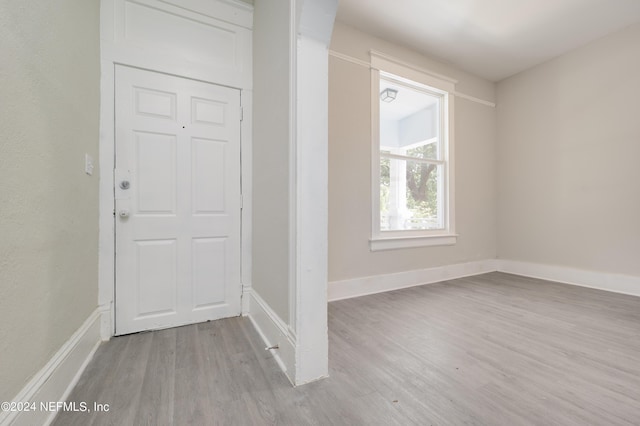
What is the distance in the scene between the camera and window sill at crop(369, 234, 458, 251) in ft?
9.56

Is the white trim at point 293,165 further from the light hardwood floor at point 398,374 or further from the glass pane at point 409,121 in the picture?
the glass pane at point 409,121

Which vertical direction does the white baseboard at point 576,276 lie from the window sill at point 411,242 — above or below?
below

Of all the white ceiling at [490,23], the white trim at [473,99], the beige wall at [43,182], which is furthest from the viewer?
the white trim at [473,99]

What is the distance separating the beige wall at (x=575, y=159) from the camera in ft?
9.26

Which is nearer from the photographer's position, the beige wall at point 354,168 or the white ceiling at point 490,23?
the white ceiling at point 490,23

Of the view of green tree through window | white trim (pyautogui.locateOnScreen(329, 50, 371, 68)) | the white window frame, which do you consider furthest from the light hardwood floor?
white trim (pyautogui.locateOnScreen(329, 50, 371, 68))

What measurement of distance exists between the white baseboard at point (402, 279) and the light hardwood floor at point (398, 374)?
0.43m

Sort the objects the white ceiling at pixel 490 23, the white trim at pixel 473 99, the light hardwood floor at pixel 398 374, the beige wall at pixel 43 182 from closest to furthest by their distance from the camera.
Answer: the beige wall at pixel 43 182 < the light hardwood floor at pixel 398 374 < the white ceiling at pixel 490 23 < the white trim at pixel 473 99

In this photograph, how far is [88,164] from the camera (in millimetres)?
1628

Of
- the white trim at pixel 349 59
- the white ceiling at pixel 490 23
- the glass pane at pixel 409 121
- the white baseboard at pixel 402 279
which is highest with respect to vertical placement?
the white ceiling at pixel 490 23

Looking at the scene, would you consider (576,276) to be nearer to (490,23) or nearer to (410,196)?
(410,196)

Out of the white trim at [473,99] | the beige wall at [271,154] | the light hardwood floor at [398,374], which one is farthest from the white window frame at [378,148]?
the beige wall at [271,154]

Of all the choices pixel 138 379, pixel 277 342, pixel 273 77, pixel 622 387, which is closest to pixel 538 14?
pixel 273 77

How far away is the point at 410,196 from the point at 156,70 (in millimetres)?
2961
